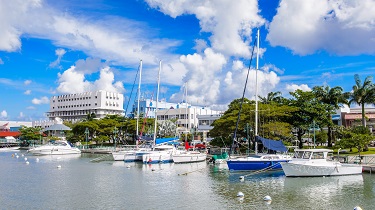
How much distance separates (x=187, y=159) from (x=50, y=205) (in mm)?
35347

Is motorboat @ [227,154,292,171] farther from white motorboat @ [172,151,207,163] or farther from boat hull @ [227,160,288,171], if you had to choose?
white motorboat @ [172,151,207,163]

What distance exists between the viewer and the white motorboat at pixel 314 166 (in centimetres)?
4228

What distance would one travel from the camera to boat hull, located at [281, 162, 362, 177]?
4222cm

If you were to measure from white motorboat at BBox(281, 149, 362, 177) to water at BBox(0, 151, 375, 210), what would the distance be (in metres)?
1.03

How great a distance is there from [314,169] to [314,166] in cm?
43

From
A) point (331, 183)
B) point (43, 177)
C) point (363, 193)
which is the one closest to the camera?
point (363, 193)

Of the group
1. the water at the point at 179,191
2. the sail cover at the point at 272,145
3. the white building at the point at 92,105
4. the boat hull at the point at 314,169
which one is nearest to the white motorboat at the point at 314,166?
the boat hull at the point at 314,169

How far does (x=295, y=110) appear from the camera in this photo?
238ft

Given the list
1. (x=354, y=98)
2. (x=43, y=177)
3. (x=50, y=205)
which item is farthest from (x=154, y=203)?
(x=354, y=98)

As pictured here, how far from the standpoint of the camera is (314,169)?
139 feet

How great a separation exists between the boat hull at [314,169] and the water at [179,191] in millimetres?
1012

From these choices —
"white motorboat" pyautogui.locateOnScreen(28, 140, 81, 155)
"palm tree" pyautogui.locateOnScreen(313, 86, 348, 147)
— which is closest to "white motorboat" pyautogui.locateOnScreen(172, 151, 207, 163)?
"palm tree" pyautogui.locateOnScreen(313, 86, 348, 147)

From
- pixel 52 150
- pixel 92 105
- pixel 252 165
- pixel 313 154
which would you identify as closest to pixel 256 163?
pixel 252 165

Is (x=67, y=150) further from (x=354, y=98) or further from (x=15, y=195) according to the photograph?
(x=354, y=98)
